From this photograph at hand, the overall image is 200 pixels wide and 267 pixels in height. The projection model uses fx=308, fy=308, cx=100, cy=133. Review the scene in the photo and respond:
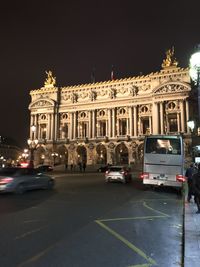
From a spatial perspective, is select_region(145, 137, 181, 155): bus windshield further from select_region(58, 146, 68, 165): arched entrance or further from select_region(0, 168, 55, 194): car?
select_region(58, 146, 68, 165): arched entrance

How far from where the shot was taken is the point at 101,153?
85.5 metres

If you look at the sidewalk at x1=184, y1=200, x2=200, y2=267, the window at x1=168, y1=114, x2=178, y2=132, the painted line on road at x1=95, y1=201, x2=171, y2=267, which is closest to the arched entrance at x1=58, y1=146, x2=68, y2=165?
the window at x1=168, y1=114, x2=178, y2=132

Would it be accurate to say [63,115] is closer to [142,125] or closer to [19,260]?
[142,125]

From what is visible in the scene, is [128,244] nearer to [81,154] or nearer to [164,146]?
[164,146]

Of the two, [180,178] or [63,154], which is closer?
[180,178]

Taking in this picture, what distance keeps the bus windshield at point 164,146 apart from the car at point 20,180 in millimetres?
7512

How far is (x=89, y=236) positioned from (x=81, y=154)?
81134 mm

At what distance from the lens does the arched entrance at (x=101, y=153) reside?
84762 mm

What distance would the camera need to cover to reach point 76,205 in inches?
541

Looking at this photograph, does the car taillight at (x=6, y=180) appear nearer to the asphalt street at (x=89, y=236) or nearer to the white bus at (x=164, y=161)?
the asphalt street at (x=89, y=236)

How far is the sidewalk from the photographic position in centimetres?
601

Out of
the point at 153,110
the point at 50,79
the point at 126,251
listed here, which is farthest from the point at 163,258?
the point at 50,79

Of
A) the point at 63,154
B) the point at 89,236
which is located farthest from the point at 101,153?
the point at 89,236

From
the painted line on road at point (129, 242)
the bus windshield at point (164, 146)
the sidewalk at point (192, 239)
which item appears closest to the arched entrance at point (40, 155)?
the bus windshield at point (164, 146)
